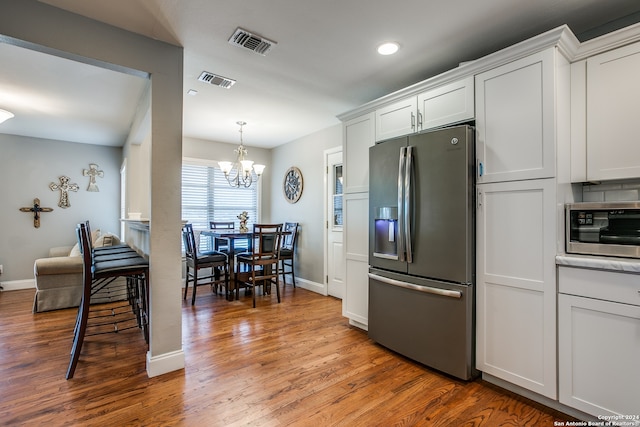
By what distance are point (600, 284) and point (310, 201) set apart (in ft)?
12.3

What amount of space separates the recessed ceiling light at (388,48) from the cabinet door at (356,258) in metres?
1.27

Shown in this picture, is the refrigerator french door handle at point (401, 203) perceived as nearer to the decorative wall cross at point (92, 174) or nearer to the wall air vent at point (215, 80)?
the wall air vent at point (215, 80)

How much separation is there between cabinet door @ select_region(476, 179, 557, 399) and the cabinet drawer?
66mm

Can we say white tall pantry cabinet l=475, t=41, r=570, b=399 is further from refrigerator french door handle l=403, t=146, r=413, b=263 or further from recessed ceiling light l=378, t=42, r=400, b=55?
recessed ceiling light l=378, t=42, r=400, b=55

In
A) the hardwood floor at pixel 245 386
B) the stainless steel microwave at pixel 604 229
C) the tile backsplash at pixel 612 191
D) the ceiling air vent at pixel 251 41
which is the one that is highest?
the ceiling air vent at pixel 251 41

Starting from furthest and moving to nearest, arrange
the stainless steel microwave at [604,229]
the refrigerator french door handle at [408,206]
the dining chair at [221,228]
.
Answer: the dining chair at [221,228] < the refrigerator french door handle at [408,206] < the stainless steel microwave at [604,229]

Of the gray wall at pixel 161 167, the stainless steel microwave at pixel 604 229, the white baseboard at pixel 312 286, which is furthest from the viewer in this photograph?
the white baseboard at pixel 312 286

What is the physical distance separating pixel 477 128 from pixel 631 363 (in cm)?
160

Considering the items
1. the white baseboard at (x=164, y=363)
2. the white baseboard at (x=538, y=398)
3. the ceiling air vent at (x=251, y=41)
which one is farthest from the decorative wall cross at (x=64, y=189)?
the white baseboard at (x=538, y=398)

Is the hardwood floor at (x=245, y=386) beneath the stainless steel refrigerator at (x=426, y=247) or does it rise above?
beneath

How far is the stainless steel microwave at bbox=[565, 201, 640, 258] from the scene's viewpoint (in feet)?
5.48

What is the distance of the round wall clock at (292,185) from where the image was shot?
17.0 ft

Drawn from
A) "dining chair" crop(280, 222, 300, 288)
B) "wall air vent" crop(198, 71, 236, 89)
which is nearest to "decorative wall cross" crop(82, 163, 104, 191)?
"dining chair" crop(280, 222, 300, 288)

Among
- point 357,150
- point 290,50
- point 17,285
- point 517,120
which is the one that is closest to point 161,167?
point 290,50
